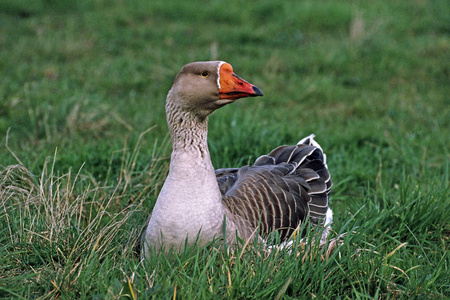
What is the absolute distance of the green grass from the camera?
297 centimetres

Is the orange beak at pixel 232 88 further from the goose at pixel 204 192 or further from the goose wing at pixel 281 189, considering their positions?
the goose wing at pixel 281 189

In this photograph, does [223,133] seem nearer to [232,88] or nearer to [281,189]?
[281,189]

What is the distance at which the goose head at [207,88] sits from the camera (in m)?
3.27

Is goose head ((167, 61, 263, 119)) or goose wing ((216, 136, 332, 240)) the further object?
goose wing ((216, 136, 332, 240))

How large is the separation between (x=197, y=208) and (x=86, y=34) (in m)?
7.20

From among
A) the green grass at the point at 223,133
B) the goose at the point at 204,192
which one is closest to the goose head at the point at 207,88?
the goose at the point at 204,192

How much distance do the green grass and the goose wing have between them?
295mm

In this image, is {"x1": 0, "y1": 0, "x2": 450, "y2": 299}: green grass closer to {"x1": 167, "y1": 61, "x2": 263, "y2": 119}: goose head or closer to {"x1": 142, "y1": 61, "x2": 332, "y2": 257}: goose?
{"x1": 142, "y1": 61, "x2": 332, "y2": 257}: goose

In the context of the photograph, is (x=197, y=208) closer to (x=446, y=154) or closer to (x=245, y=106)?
(x=446, y=154)

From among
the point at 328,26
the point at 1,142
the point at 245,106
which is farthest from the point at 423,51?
the point at 1,142

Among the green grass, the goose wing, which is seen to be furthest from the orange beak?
the green grass

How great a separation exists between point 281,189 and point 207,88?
1066mm

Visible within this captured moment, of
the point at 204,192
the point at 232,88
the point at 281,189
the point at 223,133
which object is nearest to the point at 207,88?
the point at 232,88

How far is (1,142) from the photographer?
5.36 metres
